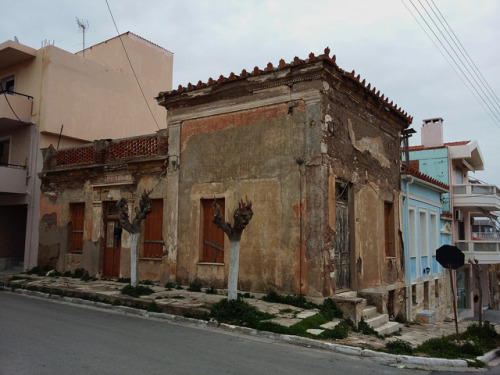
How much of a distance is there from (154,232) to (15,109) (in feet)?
27.6

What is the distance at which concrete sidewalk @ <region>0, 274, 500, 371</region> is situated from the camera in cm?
748

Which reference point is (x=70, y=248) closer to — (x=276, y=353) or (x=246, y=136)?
(x=246, y=136)

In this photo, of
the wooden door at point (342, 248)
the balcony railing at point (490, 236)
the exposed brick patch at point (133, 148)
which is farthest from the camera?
the balcony railing at point (490, 236)

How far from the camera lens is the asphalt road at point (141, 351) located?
5.60 m

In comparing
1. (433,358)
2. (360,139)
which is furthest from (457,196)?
(433,358)

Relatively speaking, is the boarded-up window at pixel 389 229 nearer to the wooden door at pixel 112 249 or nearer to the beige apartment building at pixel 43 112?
the wooden door at pixel 112 249

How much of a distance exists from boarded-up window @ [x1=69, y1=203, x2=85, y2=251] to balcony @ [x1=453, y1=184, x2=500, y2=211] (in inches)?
709

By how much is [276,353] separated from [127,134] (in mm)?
15494

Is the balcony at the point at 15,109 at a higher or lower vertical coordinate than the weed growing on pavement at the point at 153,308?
higher

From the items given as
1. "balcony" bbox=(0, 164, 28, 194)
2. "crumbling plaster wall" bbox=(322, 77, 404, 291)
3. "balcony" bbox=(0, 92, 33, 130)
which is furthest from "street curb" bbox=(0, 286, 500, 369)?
"balcony" bbox=(0, 92, 33, 130)

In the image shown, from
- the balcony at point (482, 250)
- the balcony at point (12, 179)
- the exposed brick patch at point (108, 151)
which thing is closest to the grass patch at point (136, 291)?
the exposed brick patch at point (108, 151)

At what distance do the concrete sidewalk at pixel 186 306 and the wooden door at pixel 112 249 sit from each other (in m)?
0.60

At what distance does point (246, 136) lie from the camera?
11.6 meters

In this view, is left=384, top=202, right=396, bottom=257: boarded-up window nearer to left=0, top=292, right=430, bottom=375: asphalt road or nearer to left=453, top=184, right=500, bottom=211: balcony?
left=0, top=292, right=430, bottom=375: asphalt road
